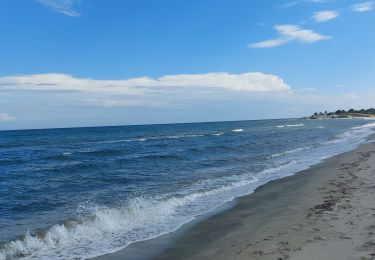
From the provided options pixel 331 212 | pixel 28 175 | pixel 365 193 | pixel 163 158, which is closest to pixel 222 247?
pixel 331 212

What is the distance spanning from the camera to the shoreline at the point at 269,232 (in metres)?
7.75

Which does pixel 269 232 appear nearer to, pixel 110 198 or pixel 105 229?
pixel 105 229

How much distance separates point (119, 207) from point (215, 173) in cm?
848

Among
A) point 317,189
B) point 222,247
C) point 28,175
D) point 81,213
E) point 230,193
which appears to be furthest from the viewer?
point 28,175

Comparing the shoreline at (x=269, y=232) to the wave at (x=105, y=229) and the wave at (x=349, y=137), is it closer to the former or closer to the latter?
the wave at (x=105, y=229)

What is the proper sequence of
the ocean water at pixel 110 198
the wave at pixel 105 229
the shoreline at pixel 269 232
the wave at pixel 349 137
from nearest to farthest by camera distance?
1. the shoreline at pixel 269 232
2. the wave at pixel 105 229
3. the ocean water at pixel 110 198
4. the wave at pixel 349 137

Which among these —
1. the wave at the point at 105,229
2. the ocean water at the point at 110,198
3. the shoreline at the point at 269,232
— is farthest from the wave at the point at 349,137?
the wave at the point at 105,229

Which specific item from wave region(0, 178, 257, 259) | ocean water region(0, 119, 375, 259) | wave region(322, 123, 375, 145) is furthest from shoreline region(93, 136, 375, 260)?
wave region(322, 123, 375, 145)

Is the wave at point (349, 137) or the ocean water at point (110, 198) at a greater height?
the wave at point (349, 137)

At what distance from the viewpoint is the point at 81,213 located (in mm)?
13086

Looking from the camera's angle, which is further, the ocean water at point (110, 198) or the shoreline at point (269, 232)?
the ocean water at point (110, 198)

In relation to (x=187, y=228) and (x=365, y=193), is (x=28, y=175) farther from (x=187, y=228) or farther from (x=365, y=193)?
(x=365, y=193)

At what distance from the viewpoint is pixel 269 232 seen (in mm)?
9414

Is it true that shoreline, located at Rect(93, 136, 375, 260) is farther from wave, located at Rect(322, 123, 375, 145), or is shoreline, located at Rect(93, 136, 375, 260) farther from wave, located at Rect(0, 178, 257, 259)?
wave, located at Rect(322, 123, 375, 145)
